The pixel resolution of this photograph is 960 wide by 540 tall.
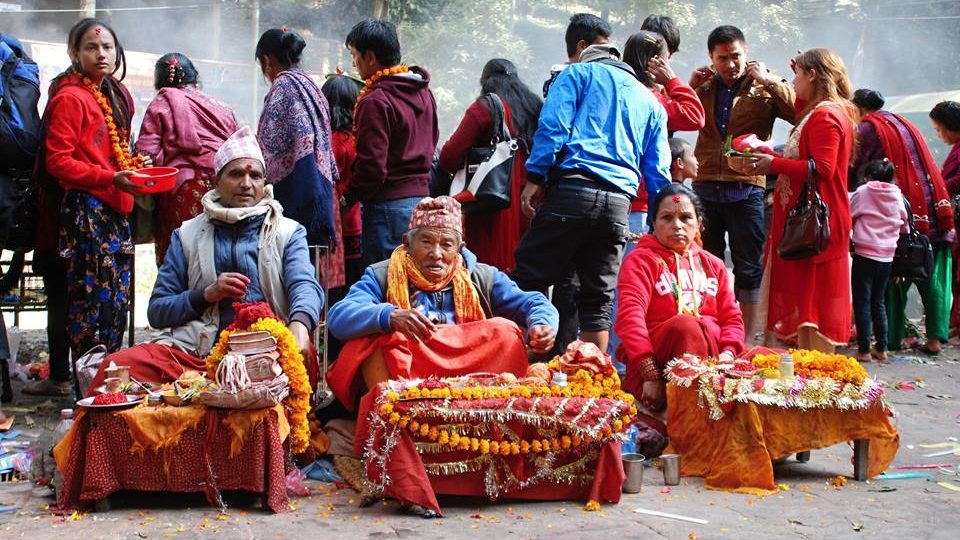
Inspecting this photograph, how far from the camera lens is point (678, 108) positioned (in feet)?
21.6

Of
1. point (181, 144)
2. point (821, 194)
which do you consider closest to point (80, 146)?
point (181, 144)

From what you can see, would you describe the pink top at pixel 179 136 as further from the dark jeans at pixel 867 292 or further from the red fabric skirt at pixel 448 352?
the dark jeans at pixel 867 292

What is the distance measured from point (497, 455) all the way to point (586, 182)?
1.87m

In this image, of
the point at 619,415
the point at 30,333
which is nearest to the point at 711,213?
the point at 619,415

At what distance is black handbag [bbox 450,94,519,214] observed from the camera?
6.57m

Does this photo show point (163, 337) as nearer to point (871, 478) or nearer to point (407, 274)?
point (407, 274)

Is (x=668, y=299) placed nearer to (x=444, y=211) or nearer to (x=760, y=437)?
(x=760, y=437)

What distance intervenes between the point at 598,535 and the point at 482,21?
17.6m

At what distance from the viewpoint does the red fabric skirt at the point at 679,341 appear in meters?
5.20

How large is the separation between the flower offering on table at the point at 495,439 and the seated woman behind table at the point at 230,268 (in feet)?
2.45

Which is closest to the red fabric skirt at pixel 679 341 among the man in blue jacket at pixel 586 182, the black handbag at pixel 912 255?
the man in blue jacket at pixel 586 182

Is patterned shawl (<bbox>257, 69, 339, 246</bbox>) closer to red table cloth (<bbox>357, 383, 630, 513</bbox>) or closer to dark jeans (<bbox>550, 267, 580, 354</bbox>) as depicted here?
dark jeans (<bbox>550, 267, 580, 354</bbox>)

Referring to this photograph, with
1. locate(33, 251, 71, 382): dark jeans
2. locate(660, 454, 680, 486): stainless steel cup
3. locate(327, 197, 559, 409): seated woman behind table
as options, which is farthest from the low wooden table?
locate(33, 251, 71, 382): dark jeans

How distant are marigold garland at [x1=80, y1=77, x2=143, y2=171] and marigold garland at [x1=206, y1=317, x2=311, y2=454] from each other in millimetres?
1872
